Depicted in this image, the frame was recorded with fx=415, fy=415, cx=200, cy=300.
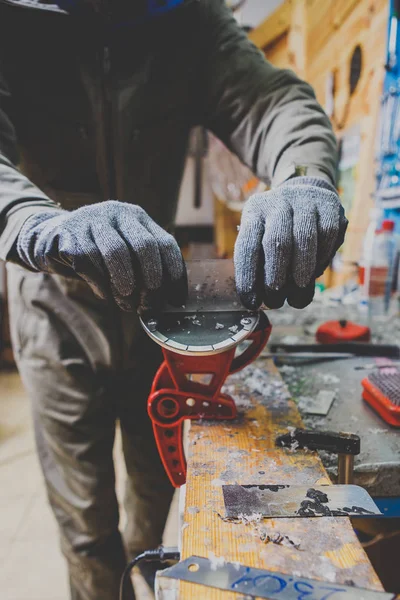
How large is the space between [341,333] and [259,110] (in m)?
0.57

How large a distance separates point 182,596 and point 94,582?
74cm

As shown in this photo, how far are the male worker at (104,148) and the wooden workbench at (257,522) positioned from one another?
14.7 inches

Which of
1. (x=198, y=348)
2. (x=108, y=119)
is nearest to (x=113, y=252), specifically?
(x=198, y=348)

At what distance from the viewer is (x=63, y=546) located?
0.97 metres

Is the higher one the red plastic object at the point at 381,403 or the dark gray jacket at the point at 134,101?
the dark gray jacket at the point at 134,101

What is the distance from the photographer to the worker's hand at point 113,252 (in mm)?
532

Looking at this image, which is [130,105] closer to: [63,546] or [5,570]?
[63,546]

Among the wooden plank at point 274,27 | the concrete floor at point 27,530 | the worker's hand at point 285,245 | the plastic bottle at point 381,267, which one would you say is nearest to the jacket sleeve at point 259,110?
the worker's hand at point 285,245

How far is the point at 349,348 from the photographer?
39.8 inches

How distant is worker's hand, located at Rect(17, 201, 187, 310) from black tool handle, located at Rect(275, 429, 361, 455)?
25 centimetres

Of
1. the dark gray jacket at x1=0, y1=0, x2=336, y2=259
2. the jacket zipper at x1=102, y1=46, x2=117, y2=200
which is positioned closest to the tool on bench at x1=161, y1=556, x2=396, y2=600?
the dark gray jacket at x1=0, y1=0, x2=336, y2=259

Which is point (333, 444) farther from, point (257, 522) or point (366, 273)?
point (366, 273)

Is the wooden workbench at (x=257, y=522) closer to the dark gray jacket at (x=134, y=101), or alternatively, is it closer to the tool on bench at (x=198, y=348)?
the tool on bench at (x=198, y=348)

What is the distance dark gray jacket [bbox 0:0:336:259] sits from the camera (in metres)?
0.82
